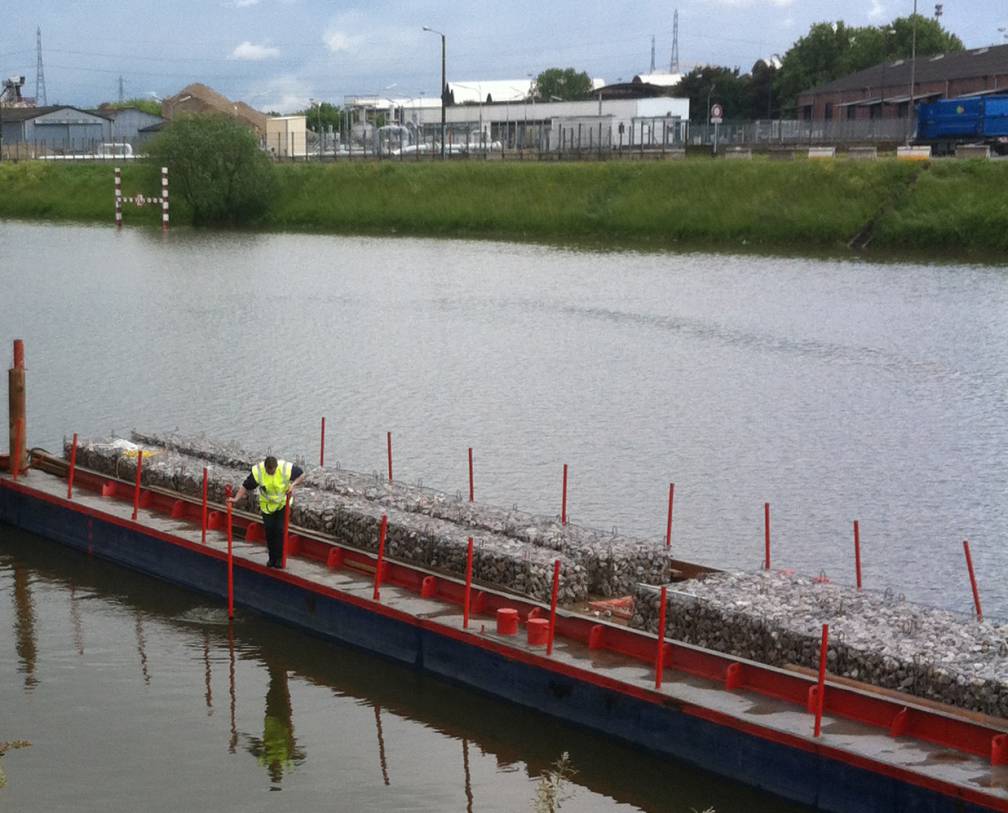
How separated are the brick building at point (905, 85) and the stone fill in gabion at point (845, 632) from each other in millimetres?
87609

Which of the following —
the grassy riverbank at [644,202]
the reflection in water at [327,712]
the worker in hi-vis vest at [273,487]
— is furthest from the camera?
the grassy riverbank at [644,202]

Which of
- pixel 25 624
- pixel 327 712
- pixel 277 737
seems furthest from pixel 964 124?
pixel 277 737

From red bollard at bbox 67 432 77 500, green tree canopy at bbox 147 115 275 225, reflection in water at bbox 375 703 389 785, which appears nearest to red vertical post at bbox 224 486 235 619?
reflection in water at bbox 375 703 389 785

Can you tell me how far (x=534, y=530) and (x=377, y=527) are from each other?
2.34 metres

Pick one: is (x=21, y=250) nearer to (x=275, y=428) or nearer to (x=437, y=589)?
(x=275, y=428)

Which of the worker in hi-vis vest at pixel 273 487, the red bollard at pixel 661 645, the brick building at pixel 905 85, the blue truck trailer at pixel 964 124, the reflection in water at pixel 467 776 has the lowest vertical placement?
the reflection in water at pixel 467 776

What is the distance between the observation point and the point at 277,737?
1647cm

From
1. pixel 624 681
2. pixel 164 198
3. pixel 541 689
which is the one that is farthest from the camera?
pixel 164 198

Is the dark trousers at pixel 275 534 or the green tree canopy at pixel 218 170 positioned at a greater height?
the green tree canopy at pixel 218 170

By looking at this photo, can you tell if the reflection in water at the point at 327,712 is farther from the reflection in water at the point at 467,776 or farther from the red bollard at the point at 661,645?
the red bollard at the point at 661,645

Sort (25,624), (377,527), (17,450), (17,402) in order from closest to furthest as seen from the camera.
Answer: (377,527) → (25,624) → (17,402) → (17,450)

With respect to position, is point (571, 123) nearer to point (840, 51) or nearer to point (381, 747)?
point (840, 51)

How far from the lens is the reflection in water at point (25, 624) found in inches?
720

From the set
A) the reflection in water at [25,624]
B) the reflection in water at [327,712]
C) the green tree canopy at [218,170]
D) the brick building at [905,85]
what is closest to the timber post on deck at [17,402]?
the reflection in water at [25,624]
